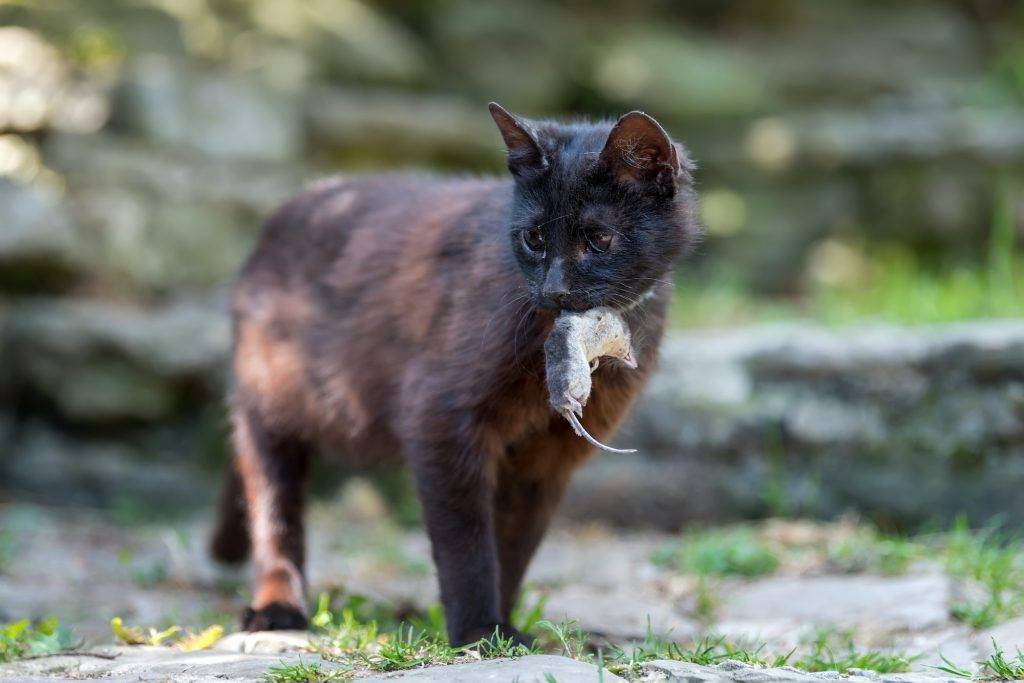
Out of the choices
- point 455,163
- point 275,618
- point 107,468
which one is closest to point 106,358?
point 107,468

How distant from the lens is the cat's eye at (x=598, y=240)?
336 cm

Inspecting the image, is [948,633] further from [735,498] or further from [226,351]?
[226,351]

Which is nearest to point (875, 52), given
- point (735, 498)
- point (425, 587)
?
point (735, 498)

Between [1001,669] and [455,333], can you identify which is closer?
[1001,669]

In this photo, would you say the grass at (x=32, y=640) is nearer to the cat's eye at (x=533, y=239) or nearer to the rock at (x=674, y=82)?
the cat's eye at (x=533, y=239)

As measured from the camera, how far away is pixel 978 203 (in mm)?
9078

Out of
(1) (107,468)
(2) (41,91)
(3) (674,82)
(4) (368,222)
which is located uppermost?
(3) (674,82)

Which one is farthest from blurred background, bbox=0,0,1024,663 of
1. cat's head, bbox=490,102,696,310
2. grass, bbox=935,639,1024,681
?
grass, bbox=935,639,1024,681

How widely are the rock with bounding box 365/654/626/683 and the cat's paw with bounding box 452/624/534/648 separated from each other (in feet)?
1.61

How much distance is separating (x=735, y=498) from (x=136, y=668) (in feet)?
12.1

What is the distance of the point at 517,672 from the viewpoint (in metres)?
2.85

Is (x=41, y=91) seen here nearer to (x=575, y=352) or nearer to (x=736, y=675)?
(x=575, y=352)

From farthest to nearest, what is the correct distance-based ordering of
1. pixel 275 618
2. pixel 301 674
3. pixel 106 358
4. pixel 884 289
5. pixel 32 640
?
pixel 884 289 < pixel 106 358 < pixel 275 618 < pixel 32 640 < pixel 301 674

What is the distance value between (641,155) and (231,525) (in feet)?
9.13
